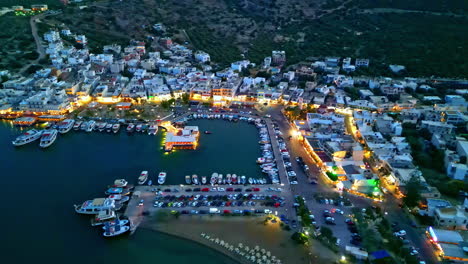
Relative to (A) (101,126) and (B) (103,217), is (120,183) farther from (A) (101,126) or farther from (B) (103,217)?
(A) (101,126)

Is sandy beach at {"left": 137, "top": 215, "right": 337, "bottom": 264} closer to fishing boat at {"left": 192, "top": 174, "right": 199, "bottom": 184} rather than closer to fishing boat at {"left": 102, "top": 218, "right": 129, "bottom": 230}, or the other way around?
fishing boat at {"left": 102, "top": 218, "right": 129, "bottom": 230}

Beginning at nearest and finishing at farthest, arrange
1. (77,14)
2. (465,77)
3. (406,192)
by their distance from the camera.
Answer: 1. (406,192)
2. (465,77)
3. (77,14)

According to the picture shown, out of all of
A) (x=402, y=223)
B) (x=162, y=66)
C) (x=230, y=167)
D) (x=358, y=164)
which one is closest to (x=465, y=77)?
(x=358, y=164)

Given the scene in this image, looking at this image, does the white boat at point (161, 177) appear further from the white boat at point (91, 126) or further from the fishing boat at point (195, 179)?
the white boat at point (91, 126)

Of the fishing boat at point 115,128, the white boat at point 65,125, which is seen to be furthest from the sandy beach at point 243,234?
the white boat at point 65,125

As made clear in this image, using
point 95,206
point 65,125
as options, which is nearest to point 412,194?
point 95,206

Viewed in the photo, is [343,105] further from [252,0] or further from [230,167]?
[252,0]
